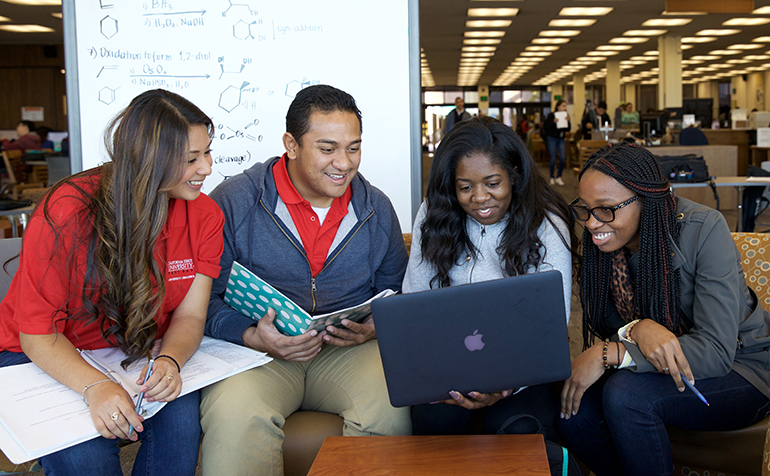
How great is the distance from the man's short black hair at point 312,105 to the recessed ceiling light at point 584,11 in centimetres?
807

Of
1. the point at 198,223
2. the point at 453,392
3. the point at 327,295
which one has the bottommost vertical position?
the point at 453,392

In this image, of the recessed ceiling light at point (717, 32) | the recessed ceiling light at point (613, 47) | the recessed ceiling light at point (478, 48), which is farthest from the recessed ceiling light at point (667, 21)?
the recessed ceiling light at point (478, 48)

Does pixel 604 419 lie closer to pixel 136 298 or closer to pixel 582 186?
pixel 582 186

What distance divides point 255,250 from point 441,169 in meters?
0.61

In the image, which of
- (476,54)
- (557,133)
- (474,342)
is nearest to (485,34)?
(557,133)

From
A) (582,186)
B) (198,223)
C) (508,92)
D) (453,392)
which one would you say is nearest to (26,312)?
(198,223)

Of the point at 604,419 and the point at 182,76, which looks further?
the point at 182,76

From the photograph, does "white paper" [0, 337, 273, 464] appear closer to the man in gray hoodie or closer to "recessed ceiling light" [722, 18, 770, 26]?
the man in gray hoodie

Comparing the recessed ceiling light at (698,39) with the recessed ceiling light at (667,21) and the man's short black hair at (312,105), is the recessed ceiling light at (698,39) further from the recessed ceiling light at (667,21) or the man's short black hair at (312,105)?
the man's short black hair at (312,105)

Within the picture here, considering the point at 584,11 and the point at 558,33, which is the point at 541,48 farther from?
the point at 584,11

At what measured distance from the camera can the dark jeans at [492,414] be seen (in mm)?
1495

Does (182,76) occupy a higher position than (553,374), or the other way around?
(182,76)

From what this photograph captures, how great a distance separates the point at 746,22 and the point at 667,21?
1.62 m

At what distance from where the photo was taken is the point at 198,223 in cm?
159
